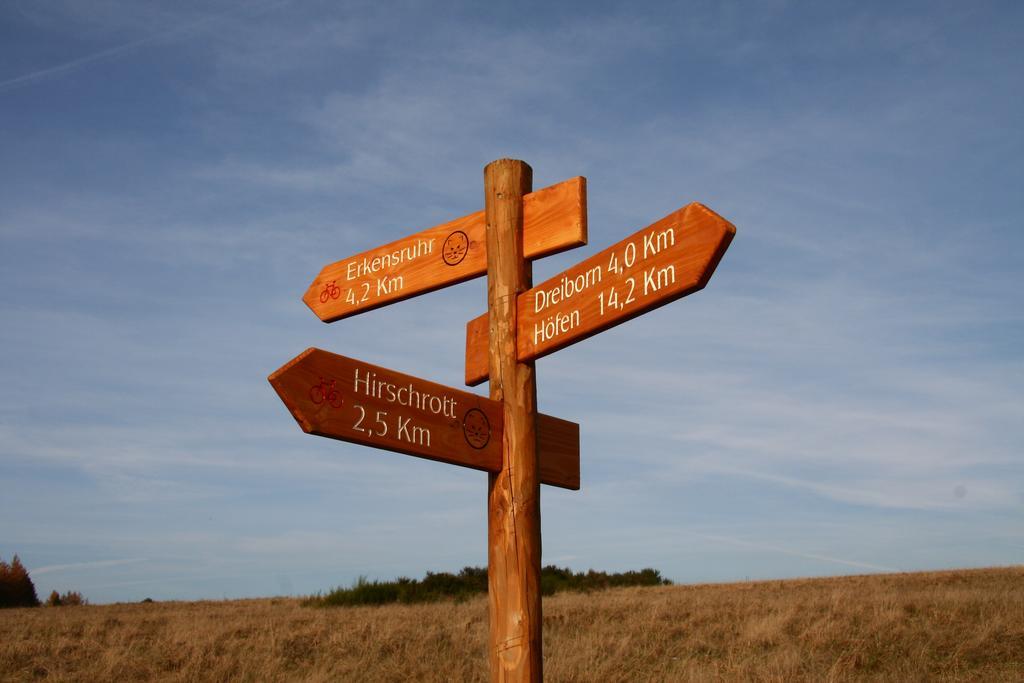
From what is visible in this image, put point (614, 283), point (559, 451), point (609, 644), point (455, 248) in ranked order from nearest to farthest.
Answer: point (614, 283) < point (559, 451) < point (455, 248) < point (609, 644)

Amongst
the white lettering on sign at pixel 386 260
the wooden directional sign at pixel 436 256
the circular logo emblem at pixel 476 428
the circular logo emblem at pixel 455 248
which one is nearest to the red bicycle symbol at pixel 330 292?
the wooden directional sign at pixel 436 256

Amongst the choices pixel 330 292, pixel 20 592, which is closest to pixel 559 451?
pixel 330 292

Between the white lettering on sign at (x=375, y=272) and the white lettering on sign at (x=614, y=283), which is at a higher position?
the white lettering on sign at (x=375, y=272)

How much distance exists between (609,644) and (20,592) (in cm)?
1732

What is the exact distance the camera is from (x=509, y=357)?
4.29 m

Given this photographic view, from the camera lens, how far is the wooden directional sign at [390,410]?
142 inches

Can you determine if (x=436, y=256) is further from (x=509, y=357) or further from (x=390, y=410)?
(x=390, y=410)

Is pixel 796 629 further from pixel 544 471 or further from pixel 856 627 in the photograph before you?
pixel 544 471

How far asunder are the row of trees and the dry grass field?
350 inches

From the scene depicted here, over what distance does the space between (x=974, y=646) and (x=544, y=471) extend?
6.86 metres

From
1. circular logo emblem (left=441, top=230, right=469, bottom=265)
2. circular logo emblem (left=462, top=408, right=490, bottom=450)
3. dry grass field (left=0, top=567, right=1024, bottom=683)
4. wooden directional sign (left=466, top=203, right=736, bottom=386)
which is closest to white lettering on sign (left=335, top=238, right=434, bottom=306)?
circular logo emblem (left=441, top=230, right=469, bottom=265)

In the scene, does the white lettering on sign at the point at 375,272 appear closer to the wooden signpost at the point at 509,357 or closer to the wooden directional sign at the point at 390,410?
the wooden signpost at the point at 509,357

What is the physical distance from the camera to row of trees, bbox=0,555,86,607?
20.6 m

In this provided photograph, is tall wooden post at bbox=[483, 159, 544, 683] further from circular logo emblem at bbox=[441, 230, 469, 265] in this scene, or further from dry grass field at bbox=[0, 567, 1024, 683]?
dry grass field at bbox=[0, 567, 1024, 683]
